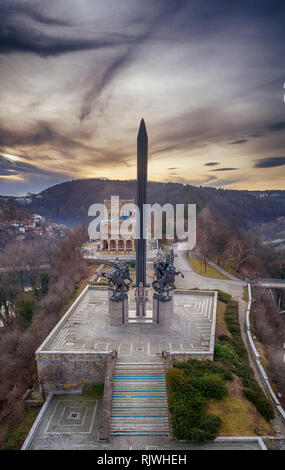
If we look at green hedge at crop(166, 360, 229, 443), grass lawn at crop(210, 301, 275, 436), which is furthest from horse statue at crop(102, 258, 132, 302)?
grass lawn at crop(210, 301, 275, 436)

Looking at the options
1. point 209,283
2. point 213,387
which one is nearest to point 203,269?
point 209,283

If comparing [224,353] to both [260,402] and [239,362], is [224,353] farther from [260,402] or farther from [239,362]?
[260,402]

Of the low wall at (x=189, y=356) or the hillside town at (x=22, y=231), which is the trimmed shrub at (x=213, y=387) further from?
the hillside town at (x=22, y=231)

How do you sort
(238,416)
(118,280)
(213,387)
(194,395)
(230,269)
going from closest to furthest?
(238,416) < (194,395) < (213,387) < (118,280) < (230,269)

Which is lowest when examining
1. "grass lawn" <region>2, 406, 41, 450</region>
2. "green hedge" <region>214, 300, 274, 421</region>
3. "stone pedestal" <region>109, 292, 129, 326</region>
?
"grass lawn" <region>2, 406, 41, 450</region>

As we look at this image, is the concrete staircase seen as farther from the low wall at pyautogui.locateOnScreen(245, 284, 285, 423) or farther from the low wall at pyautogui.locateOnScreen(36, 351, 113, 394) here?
the low wall at pyautogui.locateOnScreen(245, 284, 285, 423)

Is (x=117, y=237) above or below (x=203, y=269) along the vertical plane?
above

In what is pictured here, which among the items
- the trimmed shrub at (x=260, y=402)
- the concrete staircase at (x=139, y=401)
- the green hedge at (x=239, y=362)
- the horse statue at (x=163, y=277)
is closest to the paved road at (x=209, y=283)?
the green hedge at (x=239, y=362)
